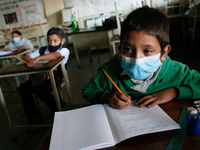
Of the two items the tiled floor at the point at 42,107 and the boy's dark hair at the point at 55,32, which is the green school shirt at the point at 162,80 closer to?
the tiled floor at the point at 42,107

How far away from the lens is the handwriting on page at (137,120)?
523 millimetres

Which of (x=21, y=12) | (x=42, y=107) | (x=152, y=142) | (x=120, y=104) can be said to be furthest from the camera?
(x=21, y=12)

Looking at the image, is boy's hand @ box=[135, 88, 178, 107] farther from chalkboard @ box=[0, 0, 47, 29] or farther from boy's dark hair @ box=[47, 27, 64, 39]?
chalkboard @ box=[0, 0, 47, 29]

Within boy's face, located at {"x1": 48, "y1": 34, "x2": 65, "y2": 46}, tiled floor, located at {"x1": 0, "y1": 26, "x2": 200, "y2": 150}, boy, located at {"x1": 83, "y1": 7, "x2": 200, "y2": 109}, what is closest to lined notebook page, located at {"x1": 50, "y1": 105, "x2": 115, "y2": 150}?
boy, located at {"x1": 83, "y1": 7, "x2": 200, "y2": 109}

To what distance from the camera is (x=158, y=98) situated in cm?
68

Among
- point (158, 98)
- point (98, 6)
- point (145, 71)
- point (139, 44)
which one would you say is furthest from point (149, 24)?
point (98, 6)

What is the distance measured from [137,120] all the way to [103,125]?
0.12m

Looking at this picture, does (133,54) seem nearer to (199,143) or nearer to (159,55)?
(159,55)

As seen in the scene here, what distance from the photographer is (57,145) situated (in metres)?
0.51

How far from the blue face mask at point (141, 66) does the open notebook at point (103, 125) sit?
17 cm

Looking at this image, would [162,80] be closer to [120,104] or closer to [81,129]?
[120,104]

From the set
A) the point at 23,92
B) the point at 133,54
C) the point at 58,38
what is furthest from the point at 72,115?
the point at 58,38

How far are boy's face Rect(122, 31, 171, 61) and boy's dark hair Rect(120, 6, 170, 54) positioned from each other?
20 mm

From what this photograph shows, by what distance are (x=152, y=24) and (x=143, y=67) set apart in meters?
0.18
